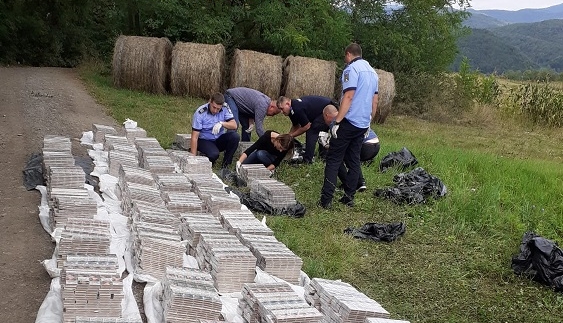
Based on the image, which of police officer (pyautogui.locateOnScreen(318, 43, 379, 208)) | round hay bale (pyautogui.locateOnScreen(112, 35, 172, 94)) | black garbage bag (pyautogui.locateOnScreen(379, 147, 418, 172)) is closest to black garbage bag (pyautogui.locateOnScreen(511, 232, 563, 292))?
police officer (pyautogui.locateOnScreen(318, 43, 379, 208))

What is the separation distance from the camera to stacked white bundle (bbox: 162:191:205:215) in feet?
19.8

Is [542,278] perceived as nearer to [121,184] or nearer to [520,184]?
[520,184]

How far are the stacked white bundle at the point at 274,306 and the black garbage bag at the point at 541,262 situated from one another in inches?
112

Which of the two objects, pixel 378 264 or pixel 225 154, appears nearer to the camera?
pixel 378 264

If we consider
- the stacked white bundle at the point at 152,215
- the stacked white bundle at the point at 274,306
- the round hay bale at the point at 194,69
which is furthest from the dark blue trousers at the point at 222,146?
the round hay bale at the point at 194,69

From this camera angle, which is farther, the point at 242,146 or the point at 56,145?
the point at 242,146

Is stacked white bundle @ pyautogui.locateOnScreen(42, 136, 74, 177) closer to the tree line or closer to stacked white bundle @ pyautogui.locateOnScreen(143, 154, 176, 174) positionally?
stacked white bundle @ pyautogui.locateOnScreen(143, 154, 176, 174)

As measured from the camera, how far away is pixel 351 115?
7121 mm

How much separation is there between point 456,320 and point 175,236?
98.4 inches

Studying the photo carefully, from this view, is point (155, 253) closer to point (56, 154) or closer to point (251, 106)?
point (56, 154)

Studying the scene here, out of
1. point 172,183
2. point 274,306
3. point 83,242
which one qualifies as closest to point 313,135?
point 172,183

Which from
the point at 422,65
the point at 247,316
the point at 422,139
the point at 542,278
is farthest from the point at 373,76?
the point at 422,65

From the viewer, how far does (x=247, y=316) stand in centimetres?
418

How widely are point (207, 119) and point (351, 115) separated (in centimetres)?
270
